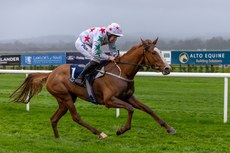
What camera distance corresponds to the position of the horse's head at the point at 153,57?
6035 millimetres

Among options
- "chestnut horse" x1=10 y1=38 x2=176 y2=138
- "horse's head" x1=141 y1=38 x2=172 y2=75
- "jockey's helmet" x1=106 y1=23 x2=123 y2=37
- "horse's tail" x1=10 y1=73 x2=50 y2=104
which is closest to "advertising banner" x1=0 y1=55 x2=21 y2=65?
"horse's tail" x1=10 y1=73 x2=50 y2=104

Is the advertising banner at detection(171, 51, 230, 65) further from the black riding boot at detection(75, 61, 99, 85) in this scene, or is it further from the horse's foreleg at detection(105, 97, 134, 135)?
the horse's foreleg at detection(105, 97, 134, 135)

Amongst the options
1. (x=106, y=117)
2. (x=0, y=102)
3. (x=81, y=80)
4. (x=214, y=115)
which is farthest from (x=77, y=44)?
(x=0, y=102)

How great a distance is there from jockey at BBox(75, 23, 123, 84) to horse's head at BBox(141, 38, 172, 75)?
405 millimetres

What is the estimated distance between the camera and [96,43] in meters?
6.22

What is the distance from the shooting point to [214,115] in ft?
29.2

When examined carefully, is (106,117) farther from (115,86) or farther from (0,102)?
(0,102)

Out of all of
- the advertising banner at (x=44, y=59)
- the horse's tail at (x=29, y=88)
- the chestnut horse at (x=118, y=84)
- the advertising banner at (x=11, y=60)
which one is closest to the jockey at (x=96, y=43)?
the chestnut horse at (x=118, y=84)

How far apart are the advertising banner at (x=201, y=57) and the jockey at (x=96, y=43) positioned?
18.1 meters

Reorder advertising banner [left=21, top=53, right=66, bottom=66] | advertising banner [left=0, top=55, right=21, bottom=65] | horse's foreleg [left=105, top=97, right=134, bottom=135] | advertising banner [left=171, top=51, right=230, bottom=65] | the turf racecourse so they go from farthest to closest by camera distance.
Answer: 1. advertising banner [left=0, top=55, right=21, bottom=65]
2. advertising banner [left=21, top=53, right=66, bottom=66]
3. advertising banner [left=171, top=51, right=230, bottom=65]
4. horse's foreleg [left=105, top=97, right=134, bottom=135]
5. the turf racecourse

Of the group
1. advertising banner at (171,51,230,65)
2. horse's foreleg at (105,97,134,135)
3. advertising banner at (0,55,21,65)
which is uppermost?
horse's foreleg at (105,97,134,135)

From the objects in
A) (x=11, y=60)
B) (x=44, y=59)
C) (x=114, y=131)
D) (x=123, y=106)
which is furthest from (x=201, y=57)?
(x=123, y=106)

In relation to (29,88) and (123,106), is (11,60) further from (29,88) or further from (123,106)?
(123,106)

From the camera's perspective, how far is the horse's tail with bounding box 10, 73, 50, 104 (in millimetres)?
7266
